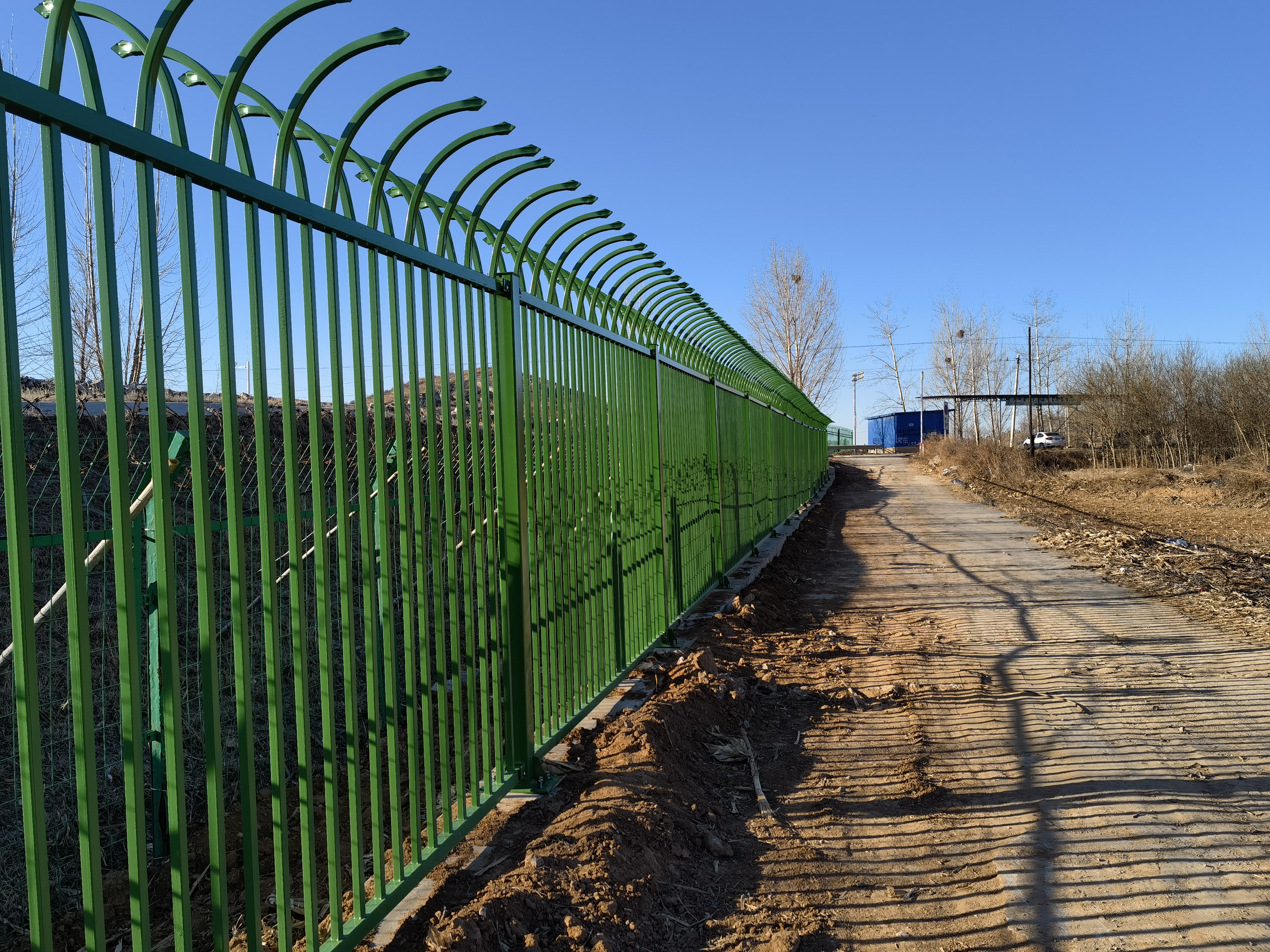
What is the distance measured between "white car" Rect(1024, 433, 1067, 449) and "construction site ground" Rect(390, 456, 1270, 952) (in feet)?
135

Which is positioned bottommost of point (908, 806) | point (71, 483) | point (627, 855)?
point (908, 806)

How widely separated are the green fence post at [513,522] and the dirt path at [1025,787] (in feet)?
3.60

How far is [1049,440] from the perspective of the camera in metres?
53.5

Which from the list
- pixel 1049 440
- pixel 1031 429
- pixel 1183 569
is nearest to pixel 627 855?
pixel 1183 569

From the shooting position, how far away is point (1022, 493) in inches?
1001

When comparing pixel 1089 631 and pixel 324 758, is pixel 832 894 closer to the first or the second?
pixel 324 758

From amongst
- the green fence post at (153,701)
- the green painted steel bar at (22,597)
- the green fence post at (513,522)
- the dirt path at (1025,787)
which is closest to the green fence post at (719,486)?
the dirt path at (1025,787)

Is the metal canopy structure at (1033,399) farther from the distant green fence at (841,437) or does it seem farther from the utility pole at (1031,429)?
the distant green fence at (841,437)

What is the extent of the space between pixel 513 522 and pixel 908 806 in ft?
7.00

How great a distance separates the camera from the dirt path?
2.97 m

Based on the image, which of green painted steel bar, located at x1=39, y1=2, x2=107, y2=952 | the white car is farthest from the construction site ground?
the white car

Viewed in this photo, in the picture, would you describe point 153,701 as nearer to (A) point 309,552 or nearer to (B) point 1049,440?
(A) point 309,552

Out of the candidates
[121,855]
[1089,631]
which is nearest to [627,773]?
[121,855]

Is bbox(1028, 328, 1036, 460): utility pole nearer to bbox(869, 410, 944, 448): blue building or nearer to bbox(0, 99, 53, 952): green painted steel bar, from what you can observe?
bbox(869, 410, 944, 448): blue building
